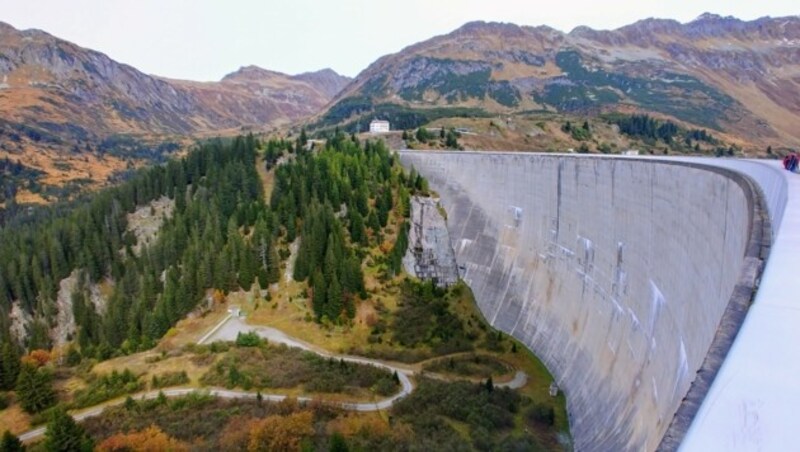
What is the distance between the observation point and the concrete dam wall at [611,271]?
22.4m

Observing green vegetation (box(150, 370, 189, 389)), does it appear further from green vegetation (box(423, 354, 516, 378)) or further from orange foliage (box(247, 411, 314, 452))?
green vegetation (box(423, 354, 516, 378))

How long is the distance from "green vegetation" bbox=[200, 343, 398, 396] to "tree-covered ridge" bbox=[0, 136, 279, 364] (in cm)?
1396

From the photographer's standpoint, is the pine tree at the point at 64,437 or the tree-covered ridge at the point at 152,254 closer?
the pine tree at the point at 64,437

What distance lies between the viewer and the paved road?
44.9 m

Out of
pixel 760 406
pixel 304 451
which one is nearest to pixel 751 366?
pixel 760 406

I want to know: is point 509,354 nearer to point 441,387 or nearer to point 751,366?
point 441,387

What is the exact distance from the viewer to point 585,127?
14562cm

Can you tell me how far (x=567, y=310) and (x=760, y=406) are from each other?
4180cm

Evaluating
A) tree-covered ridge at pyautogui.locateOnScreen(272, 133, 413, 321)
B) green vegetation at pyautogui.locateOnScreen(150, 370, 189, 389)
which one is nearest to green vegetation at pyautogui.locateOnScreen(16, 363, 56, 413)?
green vegetation at pyautogui.locateOnScreen(150, 370, 189, 389)

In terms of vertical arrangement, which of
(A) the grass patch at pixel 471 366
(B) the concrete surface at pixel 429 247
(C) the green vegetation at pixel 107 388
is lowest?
(A) the grass patch at pixel 471 366

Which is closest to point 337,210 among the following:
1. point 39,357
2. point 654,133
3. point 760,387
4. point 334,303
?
point 334,303

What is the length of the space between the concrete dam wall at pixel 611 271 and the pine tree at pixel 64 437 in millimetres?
31792

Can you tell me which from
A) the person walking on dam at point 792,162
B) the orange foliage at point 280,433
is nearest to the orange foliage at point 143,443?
the orange foliage at point 280,433

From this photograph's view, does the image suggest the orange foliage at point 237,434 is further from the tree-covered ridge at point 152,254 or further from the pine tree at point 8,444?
the tree-covered ridge at point 152,254
